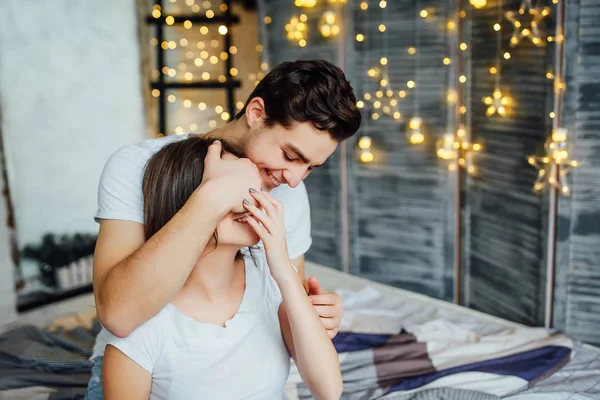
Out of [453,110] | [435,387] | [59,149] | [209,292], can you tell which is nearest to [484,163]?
[453,110]

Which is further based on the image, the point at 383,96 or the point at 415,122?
the point at 383,96

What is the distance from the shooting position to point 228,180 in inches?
49.3

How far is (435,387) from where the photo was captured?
6.32ft

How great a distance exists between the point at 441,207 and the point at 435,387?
1358 millimetres

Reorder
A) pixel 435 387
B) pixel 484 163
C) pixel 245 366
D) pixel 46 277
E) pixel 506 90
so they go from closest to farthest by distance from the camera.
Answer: pixel 245 366 < pixel 435 387 < pixel 506 90 < pixel 484 163 < pixel 46 277

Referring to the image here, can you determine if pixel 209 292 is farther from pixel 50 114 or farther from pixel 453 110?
pixel 50 114

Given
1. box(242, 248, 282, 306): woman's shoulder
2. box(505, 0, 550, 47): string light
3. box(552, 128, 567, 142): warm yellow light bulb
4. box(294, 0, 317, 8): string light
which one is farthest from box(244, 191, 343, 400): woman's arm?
box(294, 0, 317, 8): string light

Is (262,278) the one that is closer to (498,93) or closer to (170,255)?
(170,255)

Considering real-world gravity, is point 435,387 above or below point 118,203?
below

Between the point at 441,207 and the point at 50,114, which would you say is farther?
the point at 50,114

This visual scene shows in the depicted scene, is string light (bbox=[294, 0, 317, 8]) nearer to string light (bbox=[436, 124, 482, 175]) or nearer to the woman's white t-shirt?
string light (bbox=[436, 124, 482, 175])

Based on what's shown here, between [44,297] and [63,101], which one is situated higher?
[63,101]

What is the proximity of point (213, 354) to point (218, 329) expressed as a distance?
5 centimetres

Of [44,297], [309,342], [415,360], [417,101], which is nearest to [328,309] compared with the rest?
[309,342]
